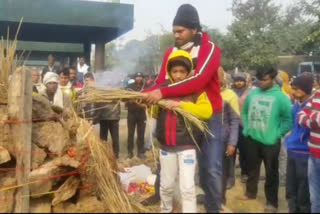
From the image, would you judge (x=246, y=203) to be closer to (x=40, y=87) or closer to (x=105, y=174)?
(x=105, y=174)

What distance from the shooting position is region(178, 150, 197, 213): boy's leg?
349 cm

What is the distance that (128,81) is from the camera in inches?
360

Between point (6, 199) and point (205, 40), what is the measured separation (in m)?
2.26

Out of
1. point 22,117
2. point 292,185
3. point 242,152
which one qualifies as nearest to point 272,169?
point 292,185

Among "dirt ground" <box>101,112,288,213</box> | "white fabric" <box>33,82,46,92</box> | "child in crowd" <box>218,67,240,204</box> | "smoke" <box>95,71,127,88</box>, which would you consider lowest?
"dirt ground" <box>101,112,288,213</box>

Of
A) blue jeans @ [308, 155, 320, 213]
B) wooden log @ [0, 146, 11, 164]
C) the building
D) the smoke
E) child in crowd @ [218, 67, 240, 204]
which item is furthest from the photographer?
the building

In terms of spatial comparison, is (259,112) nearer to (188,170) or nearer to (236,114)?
(236,114)

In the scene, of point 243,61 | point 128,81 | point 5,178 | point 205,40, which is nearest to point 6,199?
point 5,178

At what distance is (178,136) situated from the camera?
363 cm

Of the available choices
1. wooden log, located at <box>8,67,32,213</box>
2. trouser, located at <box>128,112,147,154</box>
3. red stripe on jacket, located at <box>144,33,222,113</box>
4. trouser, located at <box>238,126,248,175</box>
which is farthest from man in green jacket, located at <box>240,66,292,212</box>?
trouser, located at <box>128,112,147,154</box>

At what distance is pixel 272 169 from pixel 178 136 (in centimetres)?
227

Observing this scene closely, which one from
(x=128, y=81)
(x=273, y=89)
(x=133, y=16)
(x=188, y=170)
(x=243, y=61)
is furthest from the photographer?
(x=243, y=61)

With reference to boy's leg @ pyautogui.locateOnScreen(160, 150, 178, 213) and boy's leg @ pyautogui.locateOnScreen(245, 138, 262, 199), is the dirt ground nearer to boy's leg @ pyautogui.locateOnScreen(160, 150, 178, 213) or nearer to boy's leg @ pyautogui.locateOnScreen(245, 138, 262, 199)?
boy's leg @ pyautogui.locateOnScreen(245, 138, 262, 199)

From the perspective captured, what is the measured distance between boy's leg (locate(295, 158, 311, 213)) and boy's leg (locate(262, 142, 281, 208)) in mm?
419
